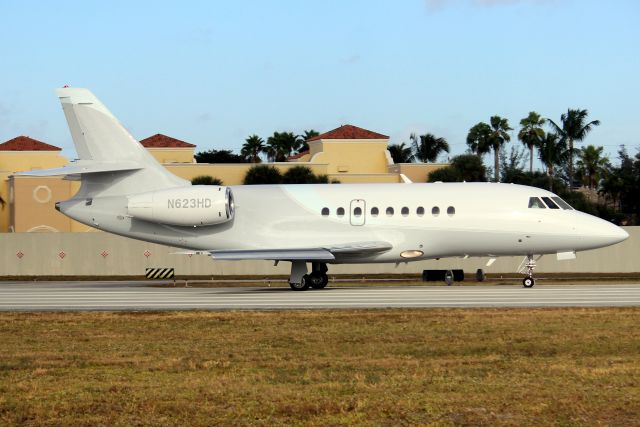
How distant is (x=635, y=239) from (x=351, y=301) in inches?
1178

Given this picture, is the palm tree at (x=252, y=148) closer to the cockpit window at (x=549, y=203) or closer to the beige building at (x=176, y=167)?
the beige building at (x=176, y=167)

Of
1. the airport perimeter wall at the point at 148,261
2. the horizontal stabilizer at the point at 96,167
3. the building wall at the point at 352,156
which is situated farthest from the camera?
the building wall at the point at 352,156

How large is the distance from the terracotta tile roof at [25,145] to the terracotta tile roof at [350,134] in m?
22.0

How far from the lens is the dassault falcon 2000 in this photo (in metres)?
33.7

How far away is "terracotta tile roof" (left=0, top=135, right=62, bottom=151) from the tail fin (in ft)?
165

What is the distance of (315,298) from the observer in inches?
1134

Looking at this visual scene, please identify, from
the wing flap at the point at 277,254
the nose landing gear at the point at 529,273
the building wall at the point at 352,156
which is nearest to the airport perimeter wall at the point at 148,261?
the nose landing gear at the point at 529,273

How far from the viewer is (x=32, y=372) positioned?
48.6 ft

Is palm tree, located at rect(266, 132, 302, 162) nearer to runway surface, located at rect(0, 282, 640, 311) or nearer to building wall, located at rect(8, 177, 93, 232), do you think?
building wall, located at rect(8, 177, 93, 232)

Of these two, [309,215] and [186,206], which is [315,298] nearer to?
[309,215]

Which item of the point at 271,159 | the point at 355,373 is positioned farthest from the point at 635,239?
the point at 271,159

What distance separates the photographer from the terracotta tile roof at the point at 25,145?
84.0 meters

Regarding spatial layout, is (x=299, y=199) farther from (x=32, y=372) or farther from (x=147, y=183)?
(x=32, y=372)

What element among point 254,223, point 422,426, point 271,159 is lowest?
point 422,426
